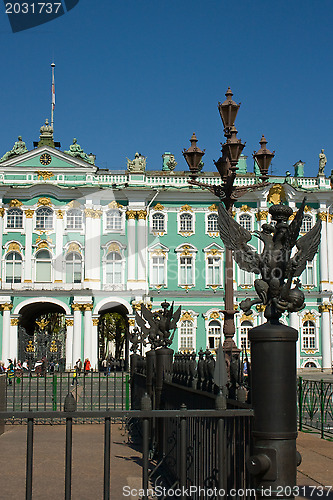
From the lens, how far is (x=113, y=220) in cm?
4469

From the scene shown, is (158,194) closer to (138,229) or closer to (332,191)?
(138,229)

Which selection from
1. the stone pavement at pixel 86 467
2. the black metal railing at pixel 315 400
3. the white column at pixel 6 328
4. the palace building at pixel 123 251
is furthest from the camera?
the palace building at pixel 123 251

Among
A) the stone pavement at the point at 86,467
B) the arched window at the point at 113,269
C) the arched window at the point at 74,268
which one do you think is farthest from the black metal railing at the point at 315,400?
the arched window at the point at 74,268

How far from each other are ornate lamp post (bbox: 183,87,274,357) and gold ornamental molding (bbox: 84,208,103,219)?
1094 inches

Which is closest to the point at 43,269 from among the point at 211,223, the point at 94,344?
the point at 94,344

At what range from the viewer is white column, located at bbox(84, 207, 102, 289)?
143ft

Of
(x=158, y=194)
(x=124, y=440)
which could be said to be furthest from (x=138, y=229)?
(x=124, y=440)

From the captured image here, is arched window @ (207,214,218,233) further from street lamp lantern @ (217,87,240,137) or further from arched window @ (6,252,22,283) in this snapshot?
street lamp lantern @ (217,87,240,137)

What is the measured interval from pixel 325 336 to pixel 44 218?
802 inches

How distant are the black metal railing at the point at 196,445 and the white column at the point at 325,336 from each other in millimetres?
39266

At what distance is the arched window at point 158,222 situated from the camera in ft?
149

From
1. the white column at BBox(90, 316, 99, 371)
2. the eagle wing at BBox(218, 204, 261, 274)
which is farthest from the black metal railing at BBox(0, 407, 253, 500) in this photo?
the white column at BBox(90, 316, 99, 371)

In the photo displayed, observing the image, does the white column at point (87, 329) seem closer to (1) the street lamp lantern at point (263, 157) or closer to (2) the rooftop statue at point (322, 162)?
(2) the rooftop statue at point (322, 162)

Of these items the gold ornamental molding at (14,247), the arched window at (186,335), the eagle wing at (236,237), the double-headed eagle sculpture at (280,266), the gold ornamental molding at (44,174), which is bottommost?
the arched window at (186,335)
